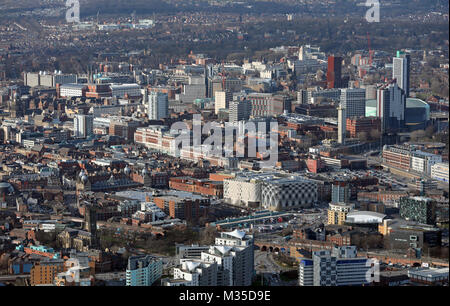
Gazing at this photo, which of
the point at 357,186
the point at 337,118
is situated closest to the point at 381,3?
the point at 337,118

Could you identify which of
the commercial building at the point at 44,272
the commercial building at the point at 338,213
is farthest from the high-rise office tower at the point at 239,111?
the commercial building at the point at 44,272

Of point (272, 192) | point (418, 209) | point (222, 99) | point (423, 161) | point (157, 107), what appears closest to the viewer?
point (418, 209)

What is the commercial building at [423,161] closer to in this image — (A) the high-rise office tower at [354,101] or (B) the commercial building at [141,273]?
(A) the high-rise office tower at [354,101]

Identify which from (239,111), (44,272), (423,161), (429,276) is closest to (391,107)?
(239,111)

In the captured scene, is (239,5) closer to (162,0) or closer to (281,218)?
(162,0)

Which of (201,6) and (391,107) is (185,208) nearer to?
(391,107)

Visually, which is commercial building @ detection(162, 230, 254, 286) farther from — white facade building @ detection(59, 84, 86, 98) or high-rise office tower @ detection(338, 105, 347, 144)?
white facade building @ detection(59, 84, 86, 98)
